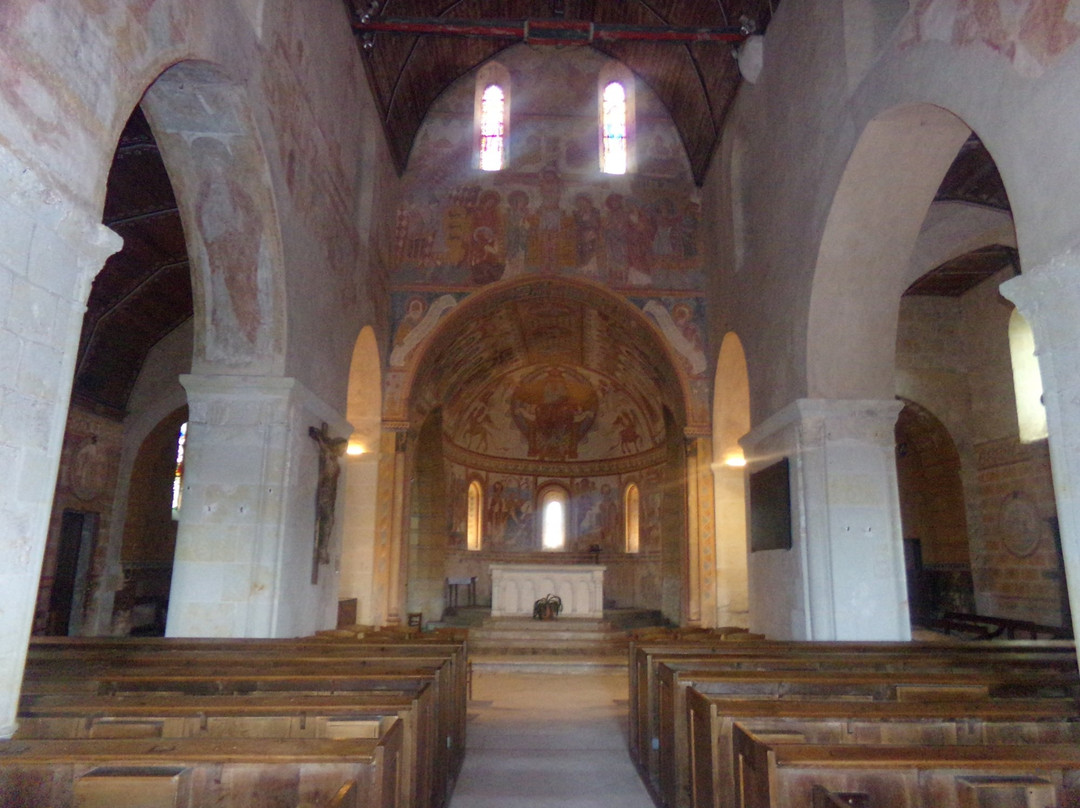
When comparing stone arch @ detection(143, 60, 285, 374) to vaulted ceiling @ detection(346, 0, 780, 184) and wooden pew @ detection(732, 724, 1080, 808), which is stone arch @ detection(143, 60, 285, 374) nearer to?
vaulted ceiling @ detection(346, 0, 780, 184)

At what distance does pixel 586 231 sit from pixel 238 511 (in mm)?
9173

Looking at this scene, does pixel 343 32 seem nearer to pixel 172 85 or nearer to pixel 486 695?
pixel 172 85

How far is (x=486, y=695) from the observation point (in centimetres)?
1028

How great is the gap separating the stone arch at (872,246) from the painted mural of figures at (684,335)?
5.82m

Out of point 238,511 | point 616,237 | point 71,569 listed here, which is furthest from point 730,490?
point 71,569

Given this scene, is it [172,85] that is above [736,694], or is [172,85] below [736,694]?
above

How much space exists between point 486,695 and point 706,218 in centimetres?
935

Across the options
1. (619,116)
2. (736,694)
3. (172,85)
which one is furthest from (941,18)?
(619,116)

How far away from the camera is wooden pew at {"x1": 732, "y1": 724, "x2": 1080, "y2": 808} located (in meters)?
2.71

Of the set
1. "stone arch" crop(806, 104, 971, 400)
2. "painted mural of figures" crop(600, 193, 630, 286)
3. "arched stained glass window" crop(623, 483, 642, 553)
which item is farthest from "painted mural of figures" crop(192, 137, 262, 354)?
"arched stained glass window" crop(623, 483, 642, 553)

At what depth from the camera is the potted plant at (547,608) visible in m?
16.1

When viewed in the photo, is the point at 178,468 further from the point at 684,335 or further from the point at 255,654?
the point at 255,654

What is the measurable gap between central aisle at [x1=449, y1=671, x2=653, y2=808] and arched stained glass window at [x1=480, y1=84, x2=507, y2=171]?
32.4 feet

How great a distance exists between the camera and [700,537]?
14.4 meters
